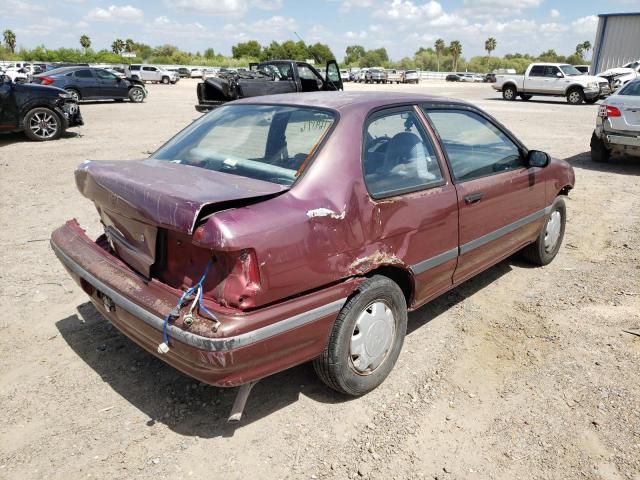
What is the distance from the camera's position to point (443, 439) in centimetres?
270

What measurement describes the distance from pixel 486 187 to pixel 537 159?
31.2 inches

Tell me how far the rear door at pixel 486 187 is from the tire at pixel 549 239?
33cm

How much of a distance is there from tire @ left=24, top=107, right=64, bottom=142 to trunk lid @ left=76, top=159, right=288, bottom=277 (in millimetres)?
9859

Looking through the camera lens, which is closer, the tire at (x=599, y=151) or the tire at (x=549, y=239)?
the tire at (x=549, y=239)

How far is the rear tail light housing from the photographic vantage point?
8859 millimetres

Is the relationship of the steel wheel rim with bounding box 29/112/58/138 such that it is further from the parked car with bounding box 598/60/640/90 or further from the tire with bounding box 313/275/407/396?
the parked car with bounding box 598/60/640/90

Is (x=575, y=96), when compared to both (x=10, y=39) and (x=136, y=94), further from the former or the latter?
(x=10, y=39)

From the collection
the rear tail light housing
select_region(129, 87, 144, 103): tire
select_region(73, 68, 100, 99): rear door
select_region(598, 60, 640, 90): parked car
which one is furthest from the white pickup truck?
A: select_region(73, 68, 100, 99): rear door

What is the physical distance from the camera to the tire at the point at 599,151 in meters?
9.68

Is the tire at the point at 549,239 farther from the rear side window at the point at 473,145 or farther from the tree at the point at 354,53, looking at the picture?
the tree at the point at 354,53

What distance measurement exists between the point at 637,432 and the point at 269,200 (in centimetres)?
228

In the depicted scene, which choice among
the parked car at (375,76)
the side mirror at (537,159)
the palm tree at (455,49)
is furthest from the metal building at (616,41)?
the palm tree at (455,49)

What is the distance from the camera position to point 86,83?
2095cm

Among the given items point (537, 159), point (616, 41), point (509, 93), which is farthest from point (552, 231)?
point (616, 41)
